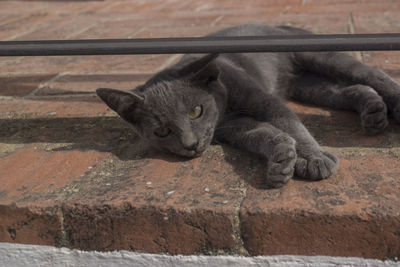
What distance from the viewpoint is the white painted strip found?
3.24 ft

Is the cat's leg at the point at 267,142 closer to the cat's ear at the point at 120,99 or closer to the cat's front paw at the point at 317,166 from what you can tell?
the cat's front paw at the point at 317,166

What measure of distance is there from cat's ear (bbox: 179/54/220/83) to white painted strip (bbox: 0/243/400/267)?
694 mm

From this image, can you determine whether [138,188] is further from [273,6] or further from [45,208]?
[273,6]

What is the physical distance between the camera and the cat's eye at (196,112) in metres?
1.49

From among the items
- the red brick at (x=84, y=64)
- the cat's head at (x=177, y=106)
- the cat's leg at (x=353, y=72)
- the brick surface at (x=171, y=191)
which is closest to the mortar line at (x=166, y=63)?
the red brick at (x=84, y=64)

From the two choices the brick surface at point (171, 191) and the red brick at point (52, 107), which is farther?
the red brick at point (52, 107)

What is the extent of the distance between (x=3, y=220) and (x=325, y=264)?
0.82m

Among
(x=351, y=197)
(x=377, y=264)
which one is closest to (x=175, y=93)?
(x=351, y=197)

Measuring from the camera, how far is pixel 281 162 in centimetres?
114

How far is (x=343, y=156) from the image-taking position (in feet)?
4.02

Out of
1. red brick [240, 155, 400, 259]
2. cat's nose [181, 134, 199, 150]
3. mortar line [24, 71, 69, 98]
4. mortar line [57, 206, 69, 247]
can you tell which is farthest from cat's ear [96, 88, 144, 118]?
mortar line [24, 71, 69, 98]

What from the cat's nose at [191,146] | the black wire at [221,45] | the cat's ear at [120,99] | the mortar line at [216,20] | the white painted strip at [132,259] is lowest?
the white painted strip at [132,259]

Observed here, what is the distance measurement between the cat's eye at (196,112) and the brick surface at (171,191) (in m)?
0.17

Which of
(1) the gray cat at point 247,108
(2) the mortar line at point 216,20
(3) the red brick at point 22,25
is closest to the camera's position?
(1) the gray cat at point 247,108
